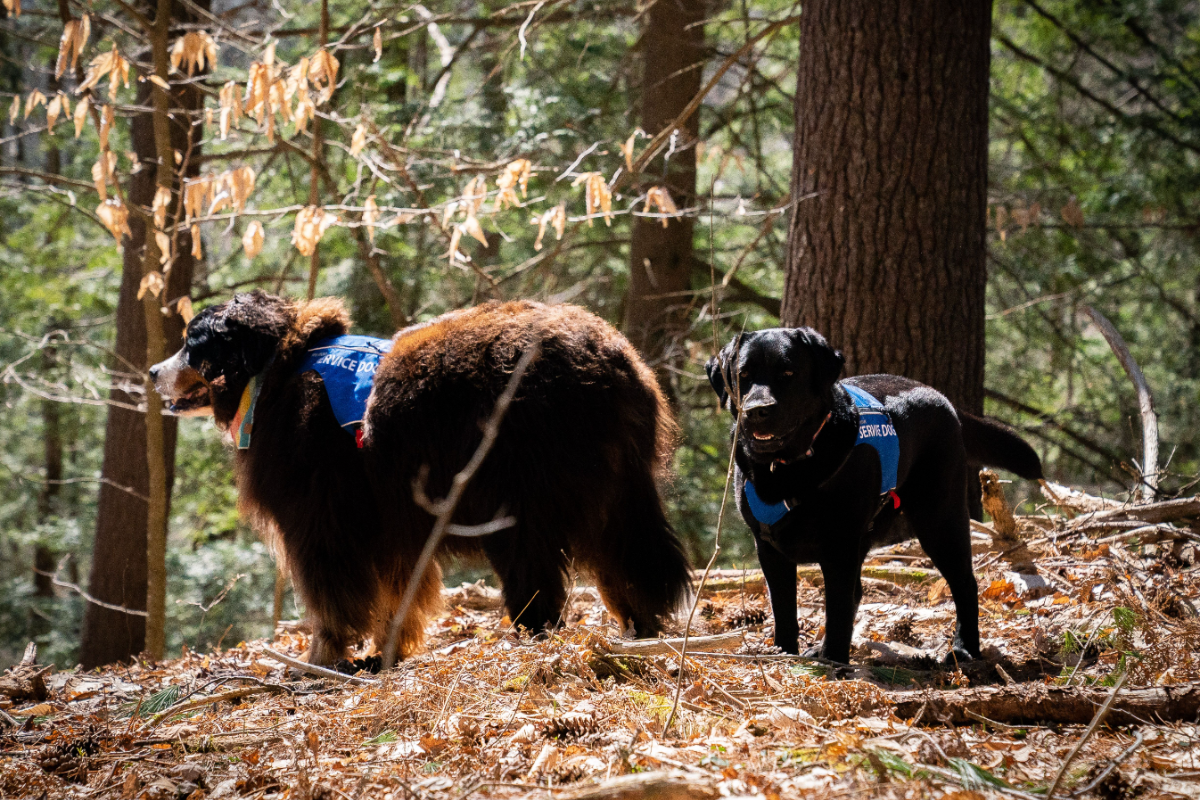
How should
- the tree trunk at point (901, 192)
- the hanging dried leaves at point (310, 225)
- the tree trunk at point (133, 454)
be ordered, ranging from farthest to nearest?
the tree trunk at point (133, 454) < the tree trunk at point (901, 192) < the hanging dried leaves at point (310, 225)

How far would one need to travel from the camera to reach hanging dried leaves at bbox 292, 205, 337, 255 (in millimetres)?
5430

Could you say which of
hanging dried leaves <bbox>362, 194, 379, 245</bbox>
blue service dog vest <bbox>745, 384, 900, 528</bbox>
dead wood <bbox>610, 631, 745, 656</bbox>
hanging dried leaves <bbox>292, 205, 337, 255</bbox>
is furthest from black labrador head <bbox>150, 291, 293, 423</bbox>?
blue service dog vest <bbox>745, 384, 900, 528</bbox>

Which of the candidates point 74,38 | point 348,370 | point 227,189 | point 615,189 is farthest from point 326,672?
point 615,189

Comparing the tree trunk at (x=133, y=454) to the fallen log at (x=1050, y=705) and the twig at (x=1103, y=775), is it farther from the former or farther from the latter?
the twig at (x=1103, y=775)

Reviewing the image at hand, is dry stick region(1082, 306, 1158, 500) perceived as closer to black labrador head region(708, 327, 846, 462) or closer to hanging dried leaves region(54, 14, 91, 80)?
black labrador head region(708, 327, 846, 462)

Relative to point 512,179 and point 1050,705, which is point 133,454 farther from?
point 1050,705

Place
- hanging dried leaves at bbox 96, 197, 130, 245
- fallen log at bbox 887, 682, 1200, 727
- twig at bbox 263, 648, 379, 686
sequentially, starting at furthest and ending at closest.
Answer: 1. hanging dried leaves at bbox 96, 197, 130, 245
2. twig at bbox 263, 648, 379, 686
3. fallen log at bbox 887, 682, 1200, 727

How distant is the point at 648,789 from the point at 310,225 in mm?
4215

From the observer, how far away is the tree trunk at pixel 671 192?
9.76 m

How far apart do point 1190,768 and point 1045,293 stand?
27.4 feet

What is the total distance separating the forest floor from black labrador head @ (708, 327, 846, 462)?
0.82m

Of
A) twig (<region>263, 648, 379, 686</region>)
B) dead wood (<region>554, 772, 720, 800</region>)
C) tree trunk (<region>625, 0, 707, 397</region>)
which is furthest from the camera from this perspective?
tree trunk (<region>625, 0, 707, 397</region>)

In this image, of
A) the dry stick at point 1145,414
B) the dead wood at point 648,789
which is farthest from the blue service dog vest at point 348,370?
the dry stick at point 1145,414

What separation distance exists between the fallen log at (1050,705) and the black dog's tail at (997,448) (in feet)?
5.42
